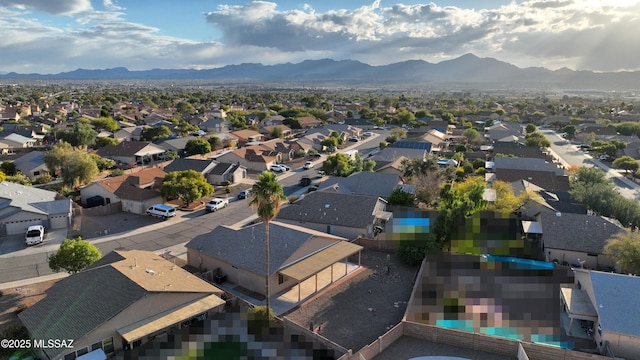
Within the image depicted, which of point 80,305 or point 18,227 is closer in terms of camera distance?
point 80,305

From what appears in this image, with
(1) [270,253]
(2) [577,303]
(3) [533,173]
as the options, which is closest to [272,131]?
(3) [533,173]

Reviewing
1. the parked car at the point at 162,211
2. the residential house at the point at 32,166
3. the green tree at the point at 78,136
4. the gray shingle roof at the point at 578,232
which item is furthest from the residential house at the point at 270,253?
the green tree at the point at 78,136

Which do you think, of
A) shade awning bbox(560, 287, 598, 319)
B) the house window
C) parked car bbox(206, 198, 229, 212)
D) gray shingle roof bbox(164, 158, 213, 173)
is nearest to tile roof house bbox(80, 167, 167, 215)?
parked car bbox(206, 198, 229, 212)

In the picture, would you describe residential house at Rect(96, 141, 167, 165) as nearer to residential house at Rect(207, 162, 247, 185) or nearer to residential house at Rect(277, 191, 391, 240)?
residential house at Rect(207, 162, 247, 185)

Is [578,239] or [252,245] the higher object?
[252,245]

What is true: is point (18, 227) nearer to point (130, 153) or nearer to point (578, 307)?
point (130, 153)

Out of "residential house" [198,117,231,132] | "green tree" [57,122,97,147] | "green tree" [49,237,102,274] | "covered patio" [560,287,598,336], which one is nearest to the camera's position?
"covered patio" [560,287,598,336]

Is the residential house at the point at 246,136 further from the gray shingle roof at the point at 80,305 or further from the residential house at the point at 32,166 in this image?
the gray shingle roof at the point at 80,305
